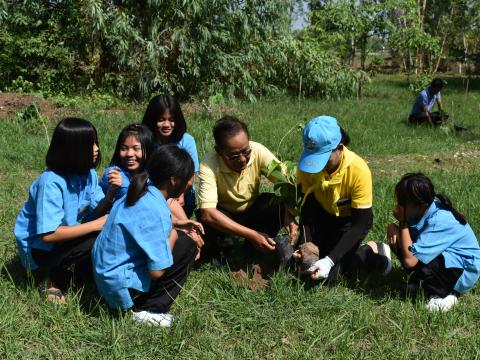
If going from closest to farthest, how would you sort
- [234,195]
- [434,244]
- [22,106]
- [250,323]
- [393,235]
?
[250,323]
[434,244]
[393,235]
[234,195]
[22,106]

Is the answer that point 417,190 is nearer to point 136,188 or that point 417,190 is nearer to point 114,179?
point 136,188

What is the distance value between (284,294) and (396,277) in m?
0.81

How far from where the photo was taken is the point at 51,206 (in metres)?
2.62

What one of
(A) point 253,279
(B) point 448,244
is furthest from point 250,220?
(B) point 448,244

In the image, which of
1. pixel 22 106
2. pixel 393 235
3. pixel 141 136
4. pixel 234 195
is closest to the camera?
pixel 393 235

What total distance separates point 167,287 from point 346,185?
112 cm

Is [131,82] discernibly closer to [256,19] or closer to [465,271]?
[256,19]

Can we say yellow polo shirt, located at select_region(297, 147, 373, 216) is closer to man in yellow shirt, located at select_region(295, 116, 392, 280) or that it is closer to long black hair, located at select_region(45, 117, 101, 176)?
man in yellow shirt, located at select_region(295, 116, 392, 280)

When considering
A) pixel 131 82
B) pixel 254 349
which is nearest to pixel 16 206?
pixel 254 349

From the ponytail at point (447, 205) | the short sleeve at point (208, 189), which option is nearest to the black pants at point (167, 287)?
the short sleeve at point (208, 189)

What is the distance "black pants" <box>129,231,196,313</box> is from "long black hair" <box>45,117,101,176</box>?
66 cm

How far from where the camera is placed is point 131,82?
1039 centimetres

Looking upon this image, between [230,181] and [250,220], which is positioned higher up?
[230,181]

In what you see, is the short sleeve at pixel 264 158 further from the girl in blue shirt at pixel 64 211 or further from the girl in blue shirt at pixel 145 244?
the girl in blue shirt at pixel 64 211
